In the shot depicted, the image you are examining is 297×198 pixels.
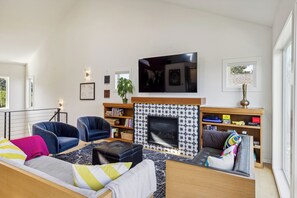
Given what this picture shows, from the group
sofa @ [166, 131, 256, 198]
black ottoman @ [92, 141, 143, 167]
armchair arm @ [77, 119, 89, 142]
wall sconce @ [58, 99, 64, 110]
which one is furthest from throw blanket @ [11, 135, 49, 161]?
wall sconce @ [58, 99, 64, 110]

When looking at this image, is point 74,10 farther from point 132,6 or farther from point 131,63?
point 131,63

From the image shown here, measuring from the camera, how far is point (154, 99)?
4359 mm

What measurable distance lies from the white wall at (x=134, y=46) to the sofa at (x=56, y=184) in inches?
116

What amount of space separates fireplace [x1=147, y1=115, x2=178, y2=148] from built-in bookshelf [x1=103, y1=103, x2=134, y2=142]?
2.18 feet

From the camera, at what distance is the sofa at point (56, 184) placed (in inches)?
48.8

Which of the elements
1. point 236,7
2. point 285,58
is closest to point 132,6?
point 236,7

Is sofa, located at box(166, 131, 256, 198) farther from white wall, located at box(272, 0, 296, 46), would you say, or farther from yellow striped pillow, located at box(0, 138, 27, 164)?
yellow striped pillow, located at box(0, 138, 27, 164)

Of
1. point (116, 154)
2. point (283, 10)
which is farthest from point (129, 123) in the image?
point (283, 10)

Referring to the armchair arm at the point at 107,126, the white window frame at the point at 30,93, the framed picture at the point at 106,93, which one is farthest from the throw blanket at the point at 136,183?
the white window frame at the point at 30,93

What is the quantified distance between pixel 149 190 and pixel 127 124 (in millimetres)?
3419

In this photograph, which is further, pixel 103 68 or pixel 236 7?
pixel 103 68

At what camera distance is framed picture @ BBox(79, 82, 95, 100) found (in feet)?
19.4

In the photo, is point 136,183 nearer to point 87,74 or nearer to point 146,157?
point 146,157

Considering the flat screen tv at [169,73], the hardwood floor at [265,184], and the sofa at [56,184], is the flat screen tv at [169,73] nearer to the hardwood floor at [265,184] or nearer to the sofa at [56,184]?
the hardwood floor at [265,184]
